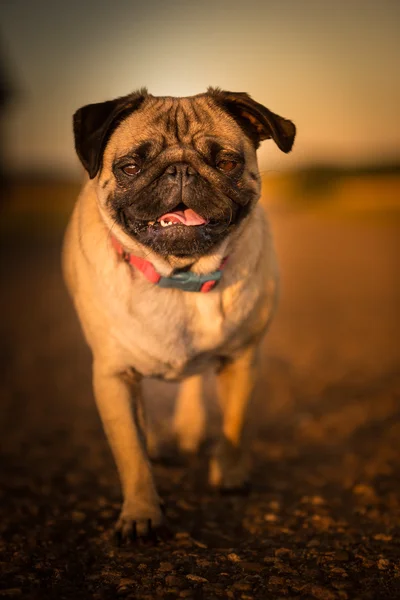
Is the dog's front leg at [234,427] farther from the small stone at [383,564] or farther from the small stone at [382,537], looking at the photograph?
the small stone at [383,564]

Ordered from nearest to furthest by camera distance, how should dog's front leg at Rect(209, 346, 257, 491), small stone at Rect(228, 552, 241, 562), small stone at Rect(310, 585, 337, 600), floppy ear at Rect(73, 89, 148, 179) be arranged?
small stone at Rect(310, 585, 337, 600) < small stone at Rect(228, 552, 241, 562) < floppy ear at Rect(73, 89, 148, 179) < dog's front leg at Rect(209, 346, 257, 491)

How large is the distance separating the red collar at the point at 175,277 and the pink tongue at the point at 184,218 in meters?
0.24

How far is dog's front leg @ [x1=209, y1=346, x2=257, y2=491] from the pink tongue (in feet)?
2.89

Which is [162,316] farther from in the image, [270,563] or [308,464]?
[308,464]

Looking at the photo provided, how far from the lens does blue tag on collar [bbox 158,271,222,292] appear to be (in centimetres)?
344

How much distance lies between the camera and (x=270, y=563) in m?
3.07

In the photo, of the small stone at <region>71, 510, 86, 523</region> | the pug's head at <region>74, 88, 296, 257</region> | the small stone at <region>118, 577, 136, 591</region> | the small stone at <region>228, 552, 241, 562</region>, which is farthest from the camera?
the small stone at <region>71, 510, 86, 523</region>

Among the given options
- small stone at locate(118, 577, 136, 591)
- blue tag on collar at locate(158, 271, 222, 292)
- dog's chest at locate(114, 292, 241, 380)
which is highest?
blue tag on collar at locate(158, 271, 222, 292)

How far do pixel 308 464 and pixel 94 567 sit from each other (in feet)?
5.75

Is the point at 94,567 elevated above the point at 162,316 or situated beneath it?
situated beneath

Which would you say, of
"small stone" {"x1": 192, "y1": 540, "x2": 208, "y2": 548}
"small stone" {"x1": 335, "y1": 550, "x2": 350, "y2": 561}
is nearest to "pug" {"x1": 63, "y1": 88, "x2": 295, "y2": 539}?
"small stone" {"x1": 192, "y1": 540, "x2": 208, "y2": 548}

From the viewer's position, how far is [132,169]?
336 cm

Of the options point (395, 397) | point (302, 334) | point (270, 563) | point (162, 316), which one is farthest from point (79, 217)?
point (302, 334)

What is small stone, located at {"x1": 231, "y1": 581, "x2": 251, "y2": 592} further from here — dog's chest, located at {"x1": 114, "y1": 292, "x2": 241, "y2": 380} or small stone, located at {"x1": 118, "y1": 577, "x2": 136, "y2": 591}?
dog's chest, located at {"x1": 114, "y1": 292, "x2": 241, "y2": 380}
